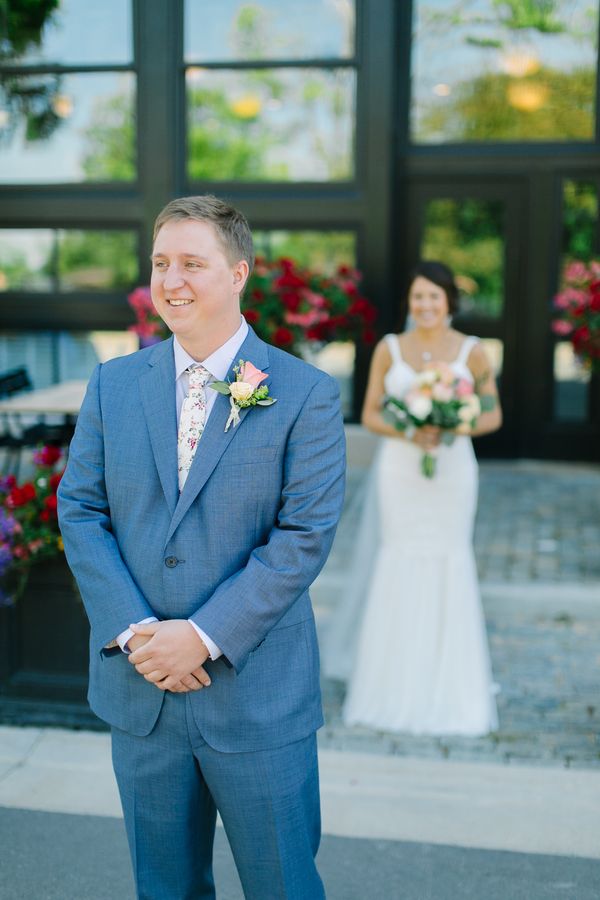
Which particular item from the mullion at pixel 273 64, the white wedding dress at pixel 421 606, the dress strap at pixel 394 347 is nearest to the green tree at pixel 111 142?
the mullion at pixel 273 64

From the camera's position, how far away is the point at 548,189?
935 cm

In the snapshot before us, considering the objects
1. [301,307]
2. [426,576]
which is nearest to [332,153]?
[301,307]

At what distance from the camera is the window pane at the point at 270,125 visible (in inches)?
361

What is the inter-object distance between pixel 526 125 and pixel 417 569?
5.60 metres

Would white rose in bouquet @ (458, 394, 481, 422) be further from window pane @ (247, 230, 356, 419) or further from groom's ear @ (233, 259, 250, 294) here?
window pane @ (247, 230, 356, 419)

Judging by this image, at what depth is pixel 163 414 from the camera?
2695mm

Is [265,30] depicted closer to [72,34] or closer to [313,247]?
[72,34]

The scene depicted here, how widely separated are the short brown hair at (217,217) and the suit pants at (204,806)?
1.14 m

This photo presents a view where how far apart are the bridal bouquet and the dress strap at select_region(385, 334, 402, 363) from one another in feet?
1.00

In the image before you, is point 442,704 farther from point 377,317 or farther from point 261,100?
point 261,100

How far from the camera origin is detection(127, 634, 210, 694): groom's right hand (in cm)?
256

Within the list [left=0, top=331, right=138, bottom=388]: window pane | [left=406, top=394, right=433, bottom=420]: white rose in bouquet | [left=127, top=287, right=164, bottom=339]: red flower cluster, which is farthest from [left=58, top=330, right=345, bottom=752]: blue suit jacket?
[left=0, top=331, right=138, bottom=388]: window pane

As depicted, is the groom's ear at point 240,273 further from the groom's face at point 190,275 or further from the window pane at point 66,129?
the window pane at point 66,129

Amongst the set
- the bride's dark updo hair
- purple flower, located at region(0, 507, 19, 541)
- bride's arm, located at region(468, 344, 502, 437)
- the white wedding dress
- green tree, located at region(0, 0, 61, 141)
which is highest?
green tree, located at region(0, 0, 61, 141)
